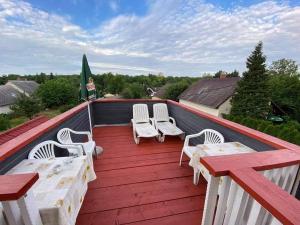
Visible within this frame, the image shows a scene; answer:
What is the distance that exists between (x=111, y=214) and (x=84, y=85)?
2.32 m

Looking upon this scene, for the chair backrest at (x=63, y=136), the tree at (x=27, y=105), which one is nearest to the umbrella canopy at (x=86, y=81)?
the chair backrest at (x=63, y=136)

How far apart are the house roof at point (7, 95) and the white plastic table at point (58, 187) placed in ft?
91.5

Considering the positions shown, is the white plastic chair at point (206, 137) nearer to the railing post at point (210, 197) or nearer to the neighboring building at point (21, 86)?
the railing post at point (210, 197)

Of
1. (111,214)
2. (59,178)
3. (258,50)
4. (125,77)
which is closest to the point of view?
(59,178)

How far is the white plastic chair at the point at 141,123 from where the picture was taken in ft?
12.2

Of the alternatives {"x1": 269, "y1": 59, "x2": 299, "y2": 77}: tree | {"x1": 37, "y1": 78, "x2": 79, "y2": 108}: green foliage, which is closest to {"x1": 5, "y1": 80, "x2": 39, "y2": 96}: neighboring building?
{"x1": 37, "y1": 78, "x2": 79, "y2": 108}: green foliage

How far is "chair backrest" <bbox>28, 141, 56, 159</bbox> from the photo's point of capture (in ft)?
5.91

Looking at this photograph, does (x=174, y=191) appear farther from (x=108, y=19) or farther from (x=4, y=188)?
(x=108, y=19)

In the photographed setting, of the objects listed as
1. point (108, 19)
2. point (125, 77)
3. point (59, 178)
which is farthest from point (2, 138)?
point (125, 77)

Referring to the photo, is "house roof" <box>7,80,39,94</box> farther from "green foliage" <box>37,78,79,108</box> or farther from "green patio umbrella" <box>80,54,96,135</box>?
"green patio umbrella" <box>80,54,96,135</box>

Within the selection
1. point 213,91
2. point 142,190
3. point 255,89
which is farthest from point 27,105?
point 255,89

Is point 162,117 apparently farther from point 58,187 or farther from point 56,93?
point 56,93

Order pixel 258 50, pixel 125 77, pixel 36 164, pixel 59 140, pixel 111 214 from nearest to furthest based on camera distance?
pixel 36 164 < pixel 111 214 < pixel 59 140 < pixel 258 50 < pixel 125 77

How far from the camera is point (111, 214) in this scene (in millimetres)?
1768
